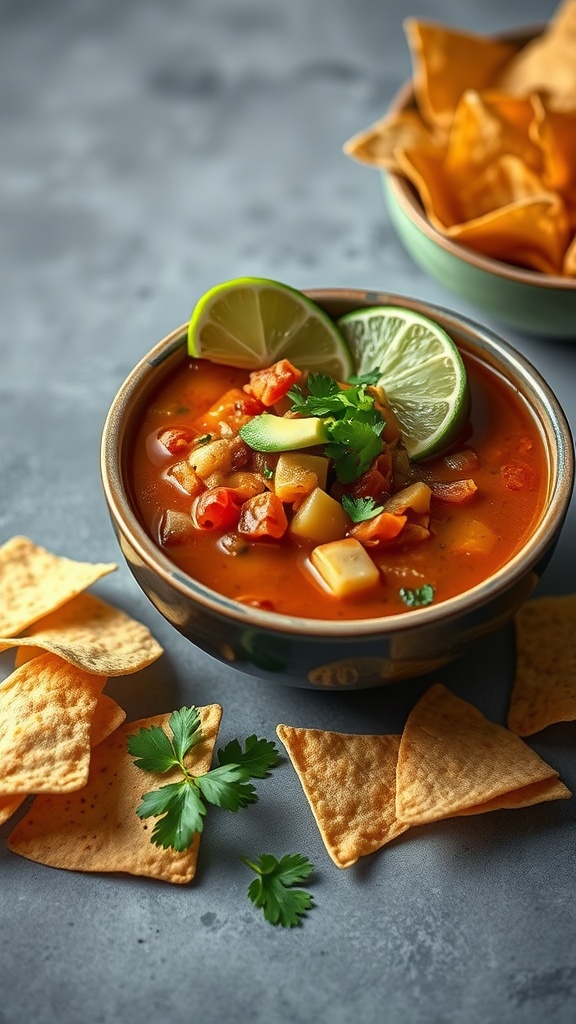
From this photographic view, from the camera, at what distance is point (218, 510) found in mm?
3168

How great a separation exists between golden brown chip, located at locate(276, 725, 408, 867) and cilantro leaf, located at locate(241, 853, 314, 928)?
99 mm

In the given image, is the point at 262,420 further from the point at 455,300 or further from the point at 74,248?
the point at 74,248

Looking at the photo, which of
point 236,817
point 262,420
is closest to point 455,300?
point 262,420

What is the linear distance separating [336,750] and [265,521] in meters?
0.65

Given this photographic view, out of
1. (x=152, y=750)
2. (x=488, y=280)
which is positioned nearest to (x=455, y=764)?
(x=152, y=750)

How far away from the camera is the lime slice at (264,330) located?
11.4 ft

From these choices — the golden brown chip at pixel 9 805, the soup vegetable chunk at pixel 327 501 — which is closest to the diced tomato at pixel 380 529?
the soup vegetable chunk at pixel 327 501

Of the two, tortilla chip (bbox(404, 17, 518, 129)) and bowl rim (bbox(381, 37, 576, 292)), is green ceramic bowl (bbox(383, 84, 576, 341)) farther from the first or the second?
tortilla chip (bbox(404, 17, 518, 129))

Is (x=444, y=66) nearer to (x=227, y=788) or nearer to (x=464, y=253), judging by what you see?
(x=464, y=253)

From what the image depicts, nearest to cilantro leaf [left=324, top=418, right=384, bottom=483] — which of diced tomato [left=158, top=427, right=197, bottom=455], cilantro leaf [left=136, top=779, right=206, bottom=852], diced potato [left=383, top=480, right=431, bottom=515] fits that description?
diced potato [left=383, top=480, right=431, bottom=515]

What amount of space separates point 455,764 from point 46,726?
1080mm

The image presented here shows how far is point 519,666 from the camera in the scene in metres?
3.44

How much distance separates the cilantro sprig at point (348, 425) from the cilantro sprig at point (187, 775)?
0.78 metres

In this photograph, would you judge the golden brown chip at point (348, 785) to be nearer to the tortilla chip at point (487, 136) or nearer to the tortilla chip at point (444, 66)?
the tortilla chip at point (487, 136)
